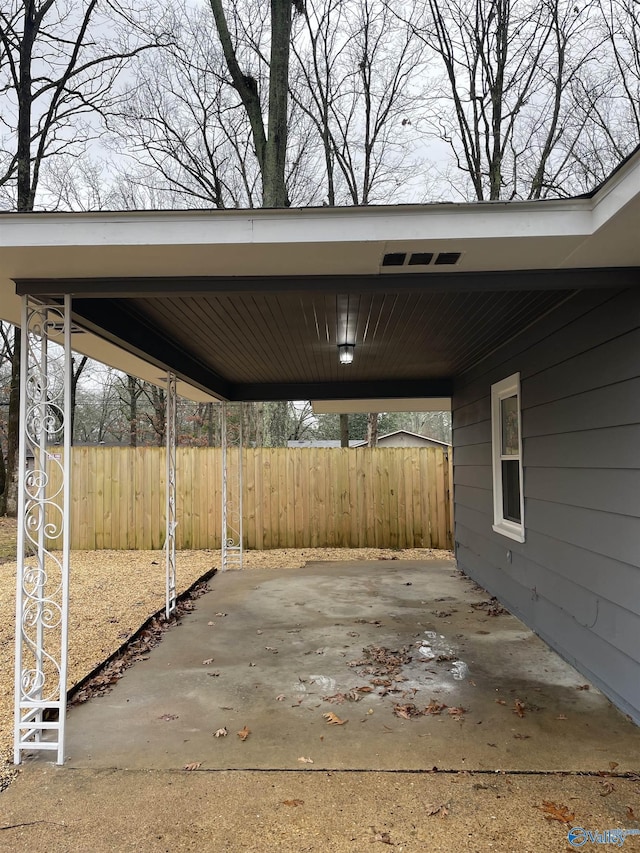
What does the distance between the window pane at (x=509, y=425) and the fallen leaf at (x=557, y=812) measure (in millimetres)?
3469

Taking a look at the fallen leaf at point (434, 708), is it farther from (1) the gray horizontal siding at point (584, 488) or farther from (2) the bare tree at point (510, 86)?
(2) the bare tree at point (510, 86)

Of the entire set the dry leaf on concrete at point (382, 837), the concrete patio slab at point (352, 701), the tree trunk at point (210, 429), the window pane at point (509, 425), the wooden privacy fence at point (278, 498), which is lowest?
the concrete patio slab at point (352, 701)

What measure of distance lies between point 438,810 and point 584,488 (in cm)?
218

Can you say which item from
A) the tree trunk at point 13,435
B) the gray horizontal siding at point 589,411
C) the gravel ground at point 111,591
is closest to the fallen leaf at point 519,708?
the gray horizontal siding at point 589,411

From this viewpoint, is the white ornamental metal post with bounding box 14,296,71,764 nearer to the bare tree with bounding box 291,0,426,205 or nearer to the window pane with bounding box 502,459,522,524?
the window pane with bounding box 502,459,522,524

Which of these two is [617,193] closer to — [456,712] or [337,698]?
[456,712]

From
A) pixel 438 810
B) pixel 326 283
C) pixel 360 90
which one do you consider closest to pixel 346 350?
pixel 326 283

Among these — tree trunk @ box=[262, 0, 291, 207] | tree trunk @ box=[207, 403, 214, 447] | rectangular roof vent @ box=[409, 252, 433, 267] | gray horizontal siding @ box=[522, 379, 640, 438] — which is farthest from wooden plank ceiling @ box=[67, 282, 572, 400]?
tree trunk @ box=[207, 403, 214, 447]

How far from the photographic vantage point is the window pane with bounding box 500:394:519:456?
5.46 metres

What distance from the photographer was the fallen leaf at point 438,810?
2.29m

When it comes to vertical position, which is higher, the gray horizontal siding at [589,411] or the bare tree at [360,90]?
the bare tree at [360,90]

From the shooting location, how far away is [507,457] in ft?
18.7

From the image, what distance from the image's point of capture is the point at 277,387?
789cm

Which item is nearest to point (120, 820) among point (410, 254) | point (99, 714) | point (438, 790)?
point (99, 714)
